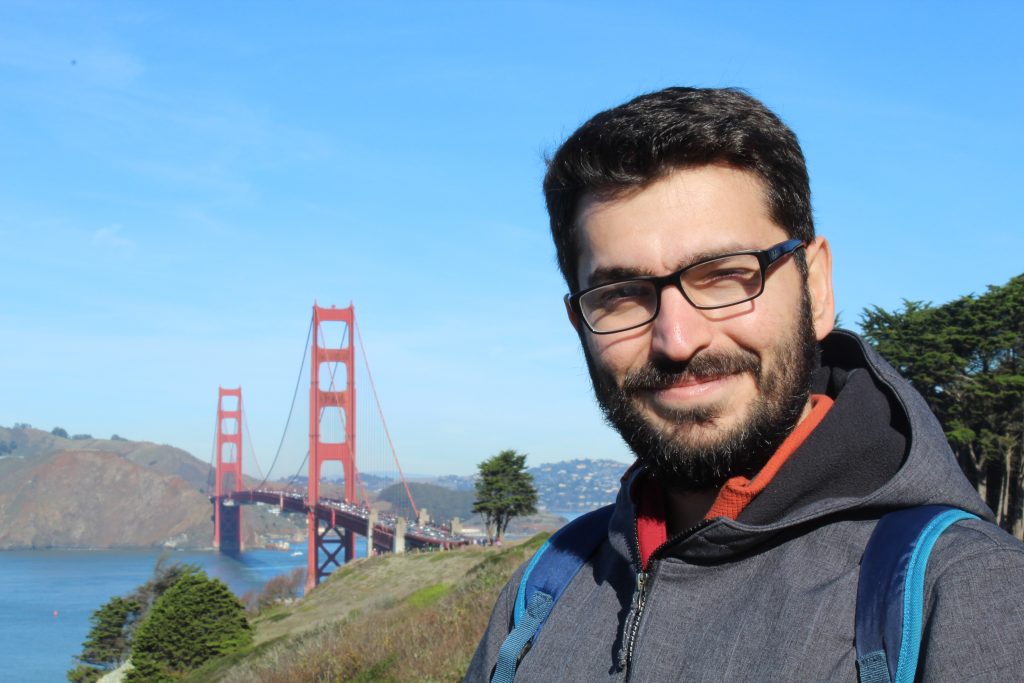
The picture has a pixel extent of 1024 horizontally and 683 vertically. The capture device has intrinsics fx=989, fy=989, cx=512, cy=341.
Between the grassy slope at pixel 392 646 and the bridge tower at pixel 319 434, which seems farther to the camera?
the bridge tower at pixel 319 434

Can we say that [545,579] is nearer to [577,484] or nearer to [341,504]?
[341,504]

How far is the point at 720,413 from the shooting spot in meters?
1.31

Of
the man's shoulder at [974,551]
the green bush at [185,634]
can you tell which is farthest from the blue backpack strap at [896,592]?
the green bush at [185,634]

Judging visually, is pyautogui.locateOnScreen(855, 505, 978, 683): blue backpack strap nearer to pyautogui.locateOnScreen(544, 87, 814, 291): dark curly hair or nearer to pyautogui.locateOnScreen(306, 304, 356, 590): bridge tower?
pyautogui.locateOnScreen(544, 87, 814, 291): dark curly hair

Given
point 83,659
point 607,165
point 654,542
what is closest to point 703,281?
point 607,165

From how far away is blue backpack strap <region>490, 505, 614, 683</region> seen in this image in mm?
1493

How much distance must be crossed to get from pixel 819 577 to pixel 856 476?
13cm

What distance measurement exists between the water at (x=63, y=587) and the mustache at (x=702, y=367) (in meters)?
32.4

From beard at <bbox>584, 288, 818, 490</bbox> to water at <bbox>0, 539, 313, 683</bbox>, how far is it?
3237cm

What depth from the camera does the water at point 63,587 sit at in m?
35.5

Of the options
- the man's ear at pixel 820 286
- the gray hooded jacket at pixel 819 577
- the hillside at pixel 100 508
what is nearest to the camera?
the gray hooded jacket at pixel 819 577

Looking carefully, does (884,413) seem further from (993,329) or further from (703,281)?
(993,329)

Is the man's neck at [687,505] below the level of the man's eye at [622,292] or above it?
below

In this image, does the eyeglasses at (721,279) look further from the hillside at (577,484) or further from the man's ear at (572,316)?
the hillside at (577,484)
